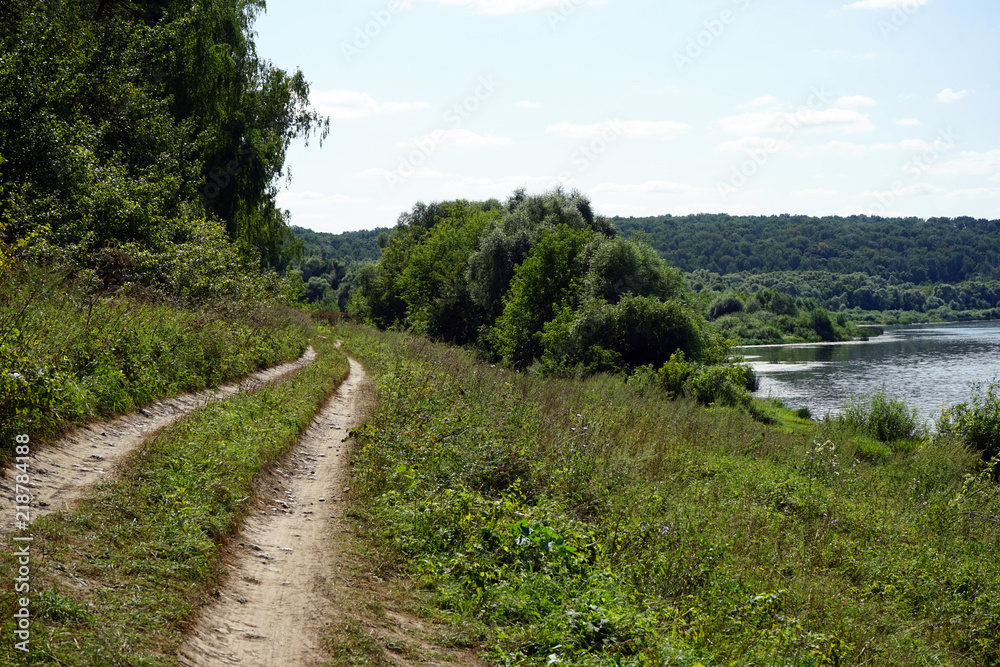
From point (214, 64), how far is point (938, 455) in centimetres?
2916

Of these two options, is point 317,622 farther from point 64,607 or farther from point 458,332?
point 458,332

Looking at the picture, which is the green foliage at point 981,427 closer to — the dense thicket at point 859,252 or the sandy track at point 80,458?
the sandy track at point 80,458

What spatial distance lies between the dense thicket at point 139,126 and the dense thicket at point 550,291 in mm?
15505

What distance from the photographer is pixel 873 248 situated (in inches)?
7180

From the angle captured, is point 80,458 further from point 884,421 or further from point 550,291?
point 550,291

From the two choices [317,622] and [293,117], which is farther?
[293,117]

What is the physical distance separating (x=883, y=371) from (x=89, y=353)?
61328 millimetres

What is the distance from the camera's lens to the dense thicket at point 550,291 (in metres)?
35.8

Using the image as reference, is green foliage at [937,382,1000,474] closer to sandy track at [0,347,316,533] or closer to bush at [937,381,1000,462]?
bush at [937,381,1000,462]

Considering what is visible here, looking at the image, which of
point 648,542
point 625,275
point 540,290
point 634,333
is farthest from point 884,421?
point 648,542

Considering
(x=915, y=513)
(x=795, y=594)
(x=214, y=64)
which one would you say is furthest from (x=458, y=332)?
(x=795, y=594)

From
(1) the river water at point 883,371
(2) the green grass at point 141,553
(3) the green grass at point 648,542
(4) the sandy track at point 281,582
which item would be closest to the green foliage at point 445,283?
(1) the river water at point 883,371

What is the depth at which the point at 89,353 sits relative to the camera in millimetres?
10203

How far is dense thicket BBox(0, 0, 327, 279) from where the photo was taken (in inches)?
611
